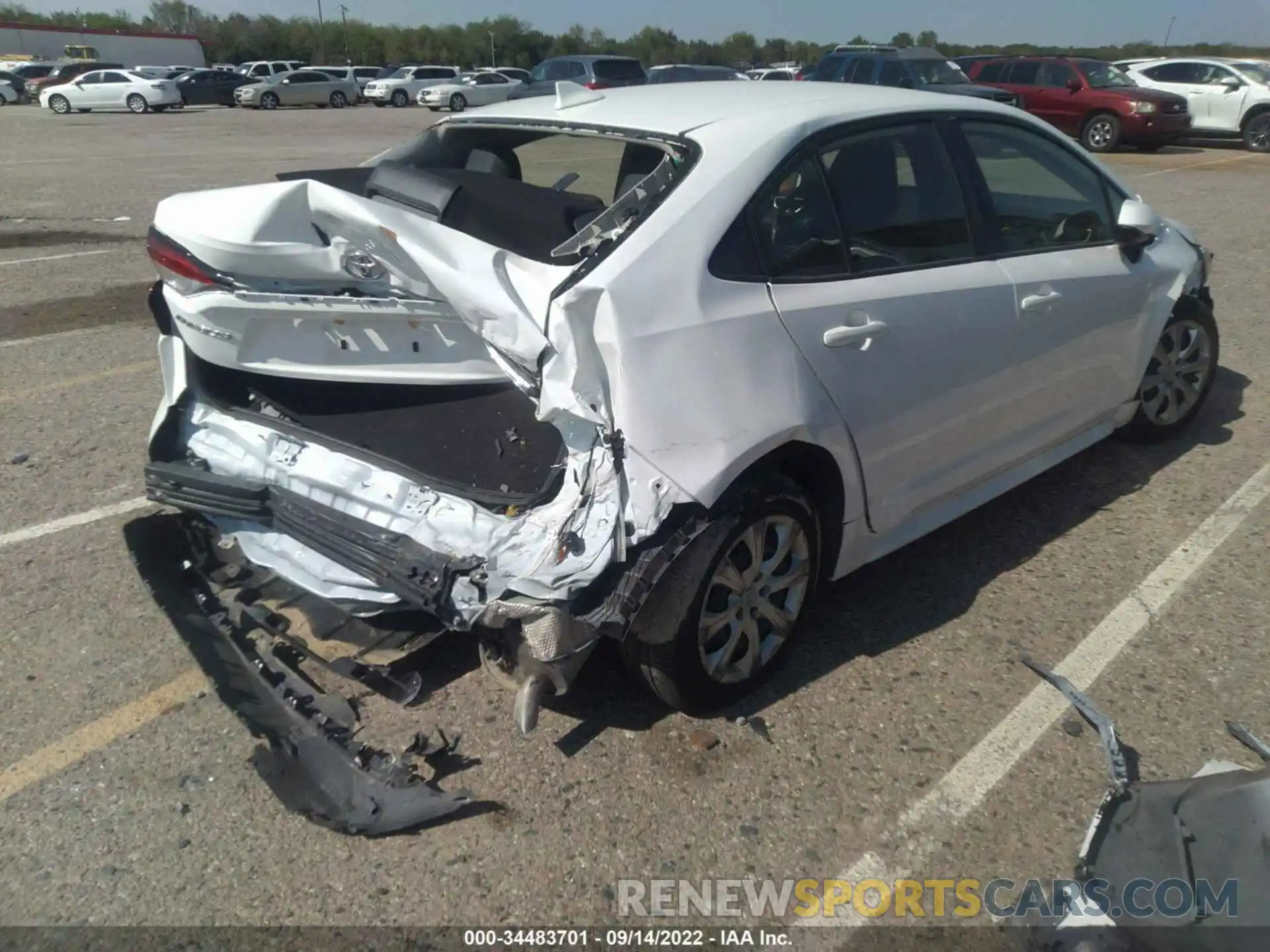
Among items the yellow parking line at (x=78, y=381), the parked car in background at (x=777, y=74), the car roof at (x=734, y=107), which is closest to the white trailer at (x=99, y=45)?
the parked car in background at (x=777, y=74)

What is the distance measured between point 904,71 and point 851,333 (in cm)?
1789

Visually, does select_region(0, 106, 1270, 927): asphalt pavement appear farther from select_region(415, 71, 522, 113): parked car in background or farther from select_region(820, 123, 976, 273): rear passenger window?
select_region(415, 71, 522, 113): parked car in background

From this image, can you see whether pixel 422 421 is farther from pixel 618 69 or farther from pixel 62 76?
pixel 62 76

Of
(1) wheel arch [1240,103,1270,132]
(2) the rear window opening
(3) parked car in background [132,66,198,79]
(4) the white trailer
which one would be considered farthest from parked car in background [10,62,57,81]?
(2) the rear window opening

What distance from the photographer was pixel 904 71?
61.4 feet

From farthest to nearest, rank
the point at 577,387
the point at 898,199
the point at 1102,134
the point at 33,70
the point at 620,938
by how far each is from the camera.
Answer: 1. the point at 33,70
2. the point at 1102,134
3. the point at 898,199
4. the point at 577,387
5. the point at 620,938

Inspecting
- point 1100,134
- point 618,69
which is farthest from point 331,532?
point 618,69

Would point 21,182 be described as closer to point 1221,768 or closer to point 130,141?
point 130,141

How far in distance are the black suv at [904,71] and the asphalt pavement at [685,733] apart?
1557 centimetres

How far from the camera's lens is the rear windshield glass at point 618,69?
86.6ft

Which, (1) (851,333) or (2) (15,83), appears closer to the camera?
(1) (851,333)

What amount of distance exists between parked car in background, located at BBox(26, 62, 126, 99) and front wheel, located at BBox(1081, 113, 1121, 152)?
34.5 metres

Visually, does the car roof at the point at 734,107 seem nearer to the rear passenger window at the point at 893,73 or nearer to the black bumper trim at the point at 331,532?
the black bumper trim at the point at 331,532

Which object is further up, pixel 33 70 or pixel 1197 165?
pixel 1197 165
